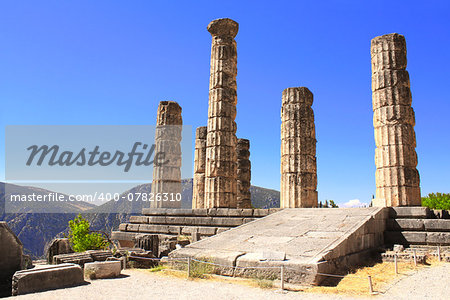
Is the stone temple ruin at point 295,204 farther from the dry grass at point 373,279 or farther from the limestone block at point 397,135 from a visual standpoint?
the dry grass at point 373,279

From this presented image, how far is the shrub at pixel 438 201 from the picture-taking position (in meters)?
23.4

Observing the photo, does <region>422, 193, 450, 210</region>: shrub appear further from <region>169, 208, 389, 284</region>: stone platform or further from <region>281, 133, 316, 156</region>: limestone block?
<region>169, 208, 389, 284</region>: stone platform

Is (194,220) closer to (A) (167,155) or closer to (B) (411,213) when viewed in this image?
(A) (167,155)

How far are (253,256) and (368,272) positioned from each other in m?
2.39

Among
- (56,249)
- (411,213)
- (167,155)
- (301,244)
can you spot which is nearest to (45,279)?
(56,249)

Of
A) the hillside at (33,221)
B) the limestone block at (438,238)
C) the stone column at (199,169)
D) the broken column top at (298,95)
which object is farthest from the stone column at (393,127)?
the hillside at (33,221)

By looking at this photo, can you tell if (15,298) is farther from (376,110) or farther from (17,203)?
(17,203)

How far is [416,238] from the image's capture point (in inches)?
395

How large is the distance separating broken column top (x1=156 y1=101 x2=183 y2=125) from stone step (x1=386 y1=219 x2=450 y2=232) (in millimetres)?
12010

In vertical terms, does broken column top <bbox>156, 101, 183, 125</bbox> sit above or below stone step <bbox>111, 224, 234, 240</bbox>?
above

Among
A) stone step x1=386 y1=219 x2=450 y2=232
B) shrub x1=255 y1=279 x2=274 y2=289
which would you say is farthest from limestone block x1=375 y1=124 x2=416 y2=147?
shrub x1=255 y1=279 x2=274 y2=289

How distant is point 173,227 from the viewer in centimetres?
1432

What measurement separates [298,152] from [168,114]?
24.7ft

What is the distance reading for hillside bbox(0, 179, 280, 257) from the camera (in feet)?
198
